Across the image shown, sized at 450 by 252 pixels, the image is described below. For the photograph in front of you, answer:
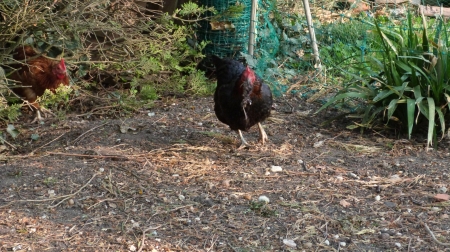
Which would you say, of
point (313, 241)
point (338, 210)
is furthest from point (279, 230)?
point (338, 210)

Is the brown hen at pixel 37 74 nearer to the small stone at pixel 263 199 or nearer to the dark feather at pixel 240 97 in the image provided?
the dark feather at pixel 240 97

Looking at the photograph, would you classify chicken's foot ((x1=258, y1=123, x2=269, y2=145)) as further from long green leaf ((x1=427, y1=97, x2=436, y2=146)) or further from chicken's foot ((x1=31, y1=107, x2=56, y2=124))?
chicken's foot ((x1=31, y1=107, x2=56, y2=124))

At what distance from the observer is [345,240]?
3.53 metres

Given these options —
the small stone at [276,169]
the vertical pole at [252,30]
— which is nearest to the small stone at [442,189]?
the small stone at [276,169]

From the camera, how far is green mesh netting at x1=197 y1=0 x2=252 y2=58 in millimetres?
7168

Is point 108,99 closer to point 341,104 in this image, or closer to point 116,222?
point 341,104

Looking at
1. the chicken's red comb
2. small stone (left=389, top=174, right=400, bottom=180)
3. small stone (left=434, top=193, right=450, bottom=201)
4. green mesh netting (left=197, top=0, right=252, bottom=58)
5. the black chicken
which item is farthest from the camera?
green mesh netting (left=197, top=0, right=252, bottom=58)

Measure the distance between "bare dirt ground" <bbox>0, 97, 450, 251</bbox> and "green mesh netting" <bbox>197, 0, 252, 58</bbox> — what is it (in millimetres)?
1791

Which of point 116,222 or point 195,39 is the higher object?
point 195,39

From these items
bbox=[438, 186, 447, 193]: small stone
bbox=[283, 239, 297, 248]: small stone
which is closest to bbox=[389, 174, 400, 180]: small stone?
bbox=[438, 186, 447, 193]: small stone

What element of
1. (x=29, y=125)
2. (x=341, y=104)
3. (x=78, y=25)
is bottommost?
(x=29, y=125)

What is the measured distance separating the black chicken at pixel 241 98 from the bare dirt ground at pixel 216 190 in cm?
26

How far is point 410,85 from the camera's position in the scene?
17.7ft

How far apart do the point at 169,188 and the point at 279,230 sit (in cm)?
94
